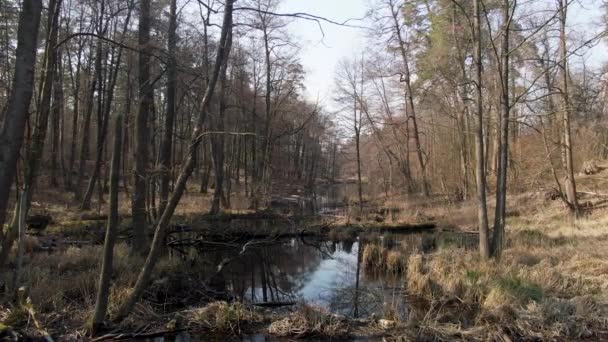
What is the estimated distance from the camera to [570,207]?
15.8m

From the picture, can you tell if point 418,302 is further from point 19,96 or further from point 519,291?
point 19,96

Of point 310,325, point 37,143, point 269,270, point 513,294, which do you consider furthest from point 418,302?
point 37,143

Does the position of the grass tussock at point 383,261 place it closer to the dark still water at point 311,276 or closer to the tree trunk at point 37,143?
the dark still water at point 311,276

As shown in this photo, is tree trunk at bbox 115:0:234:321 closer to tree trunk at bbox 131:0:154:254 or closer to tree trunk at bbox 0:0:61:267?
tree trunk at bbox 131:0:154:254

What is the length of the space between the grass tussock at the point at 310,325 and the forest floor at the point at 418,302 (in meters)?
0.01

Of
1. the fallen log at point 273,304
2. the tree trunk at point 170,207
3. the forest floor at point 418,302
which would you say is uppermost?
the tree trunk at point 170,207

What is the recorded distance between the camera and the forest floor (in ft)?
20.6

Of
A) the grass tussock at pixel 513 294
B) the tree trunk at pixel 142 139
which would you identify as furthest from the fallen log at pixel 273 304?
the tree trunk at pixel 142 139

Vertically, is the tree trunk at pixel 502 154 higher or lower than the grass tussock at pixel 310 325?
higher

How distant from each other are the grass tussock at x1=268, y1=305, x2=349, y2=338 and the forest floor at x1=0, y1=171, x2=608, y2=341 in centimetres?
1

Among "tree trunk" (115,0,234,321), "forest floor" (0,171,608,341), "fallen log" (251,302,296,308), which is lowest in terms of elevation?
"fallen log" (251,302,296,308)

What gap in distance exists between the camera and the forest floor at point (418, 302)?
20.6 ft

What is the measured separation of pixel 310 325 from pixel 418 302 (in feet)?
8.83

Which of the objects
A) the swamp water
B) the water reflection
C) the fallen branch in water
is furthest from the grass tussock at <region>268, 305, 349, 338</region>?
the fallen branch in water
